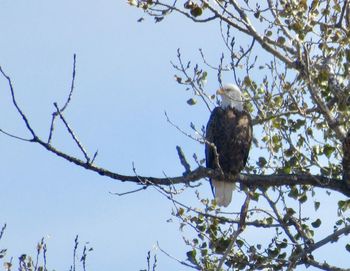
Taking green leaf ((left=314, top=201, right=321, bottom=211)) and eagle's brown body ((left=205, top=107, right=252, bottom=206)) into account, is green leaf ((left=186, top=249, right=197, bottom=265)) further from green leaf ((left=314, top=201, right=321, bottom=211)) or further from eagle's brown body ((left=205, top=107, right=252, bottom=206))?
eagle's brown body ((left=205, top=107, right=252, bottom=206))

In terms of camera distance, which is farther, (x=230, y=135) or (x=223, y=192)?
(x=223, y=192)

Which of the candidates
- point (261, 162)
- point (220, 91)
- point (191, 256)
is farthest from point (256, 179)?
point (220, 91)

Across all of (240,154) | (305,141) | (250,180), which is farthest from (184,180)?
(240,154)

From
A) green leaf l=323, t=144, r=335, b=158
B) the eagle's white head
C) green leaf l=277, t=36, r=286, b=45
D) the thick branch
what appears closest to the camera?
the thick branch

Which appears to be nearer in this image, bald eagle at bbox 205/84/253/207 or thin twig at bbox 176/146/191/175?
thin twig at bbox 176/146/191/175

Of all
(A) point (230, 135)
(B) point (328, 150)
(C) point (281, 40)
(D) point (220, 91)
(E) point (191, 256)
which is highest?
(D) point (220, 91)

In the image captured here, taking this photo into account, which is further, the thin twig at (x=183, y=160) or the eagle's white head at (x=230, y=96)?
the eagle's white head at (x=230, y=96)

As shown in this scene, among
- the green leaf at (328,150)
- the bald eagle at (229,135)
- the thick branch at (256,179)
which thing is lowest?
the thick branch at (256,179)

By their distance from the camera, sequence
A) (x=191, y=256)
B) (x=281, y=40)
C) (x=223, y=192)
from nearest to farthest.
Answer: (x=281, y=40), (x=191, y=256), (x=223, y=192)

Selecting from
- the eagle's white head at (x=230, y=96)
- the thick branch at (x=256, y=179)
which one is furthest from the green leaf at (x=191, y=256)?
the eagle's white head at (x=230, y=96)

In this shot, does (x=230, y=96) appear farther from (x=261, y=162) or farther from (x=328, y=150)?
(x=328, y=150)

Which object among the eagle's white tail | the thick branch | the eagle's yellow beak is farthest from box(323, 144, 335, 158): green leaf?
the eagle's white tail

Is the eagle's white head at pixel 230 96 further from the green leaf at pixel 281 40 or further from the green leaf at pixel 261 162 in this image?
the green leaf at pixel 281 40

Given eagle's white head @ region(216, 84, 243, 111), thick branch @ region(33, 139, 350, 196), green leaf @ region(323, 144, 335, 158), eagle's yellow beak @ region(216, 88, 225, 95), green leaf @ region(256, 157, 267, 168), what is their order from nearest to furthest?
1. thick branch @ region(33, 139, 350, 196)
2. green leaf @ region(323, 144, 335, 158)
3. green leaf @ region(256, 157, 267, 168)
4. eagle's yellow beak @ region(216, 88, 225, 95)
5. eagle's white head @ region(216, 84, 243, 111)
